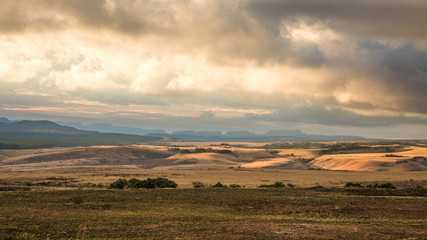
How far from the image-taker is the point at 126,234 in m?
20.5

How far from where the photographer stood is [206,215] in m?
27.3

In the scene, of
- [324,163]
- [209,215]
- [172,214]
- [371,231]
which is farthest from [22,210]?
[324,163]

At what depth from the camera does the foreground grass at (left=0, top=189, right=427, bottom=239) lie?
2111 cm

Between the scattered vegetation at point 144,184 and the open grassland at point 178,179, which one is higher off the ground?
the scattered vegetation at point 144,184

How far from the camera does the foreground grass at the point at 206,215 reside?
2111 centimetres

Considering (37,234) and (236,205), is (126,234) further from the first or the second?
(236,205)

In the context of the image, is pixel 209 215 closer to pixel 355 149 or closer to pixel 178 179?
pixel 178 179

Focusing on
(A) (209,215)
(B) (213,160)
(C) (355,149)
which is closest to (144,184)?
(A) (209,215)

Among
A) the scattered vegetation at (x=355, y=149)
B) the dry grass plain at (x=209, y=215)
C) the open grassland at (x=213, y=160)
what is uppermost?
the scattered vegetation at (x=355, y=149)

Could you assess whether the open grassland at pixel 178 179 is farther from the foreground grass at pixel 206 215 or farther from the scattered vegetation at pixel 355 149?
the scattered vegetation at pixel 355 149

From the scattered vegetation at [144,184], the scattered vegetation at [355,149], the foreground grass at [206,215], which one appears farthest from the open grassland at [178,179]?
the scattered vegetation at [355,149]

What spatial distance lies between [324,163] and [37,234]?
109 metres

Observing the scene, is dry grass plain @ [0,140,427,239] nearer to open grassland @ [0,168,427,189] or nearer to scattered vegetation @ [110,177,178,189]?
scattered vegetation @ [110,177,178,189]

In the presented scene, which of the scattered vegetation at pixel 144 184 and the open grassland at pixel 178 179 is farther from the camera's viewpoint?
the open grassland at pixel 178 179
